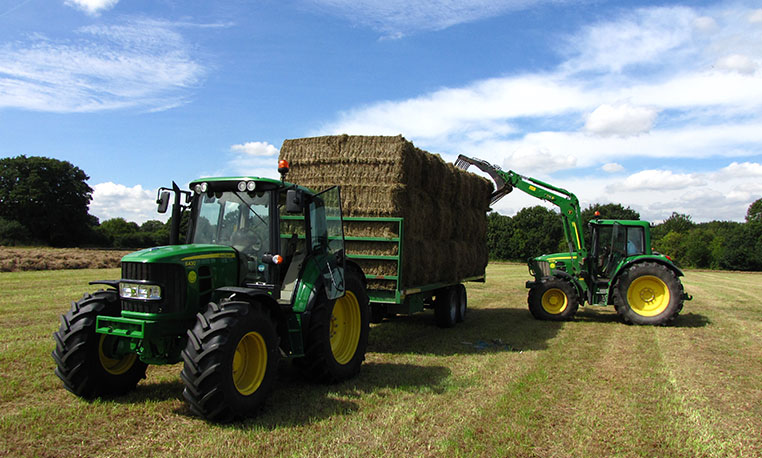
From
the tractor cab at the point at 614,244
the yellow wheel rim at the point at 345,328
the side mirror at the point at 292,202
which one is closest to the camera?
the side mirror at the point at 292,202

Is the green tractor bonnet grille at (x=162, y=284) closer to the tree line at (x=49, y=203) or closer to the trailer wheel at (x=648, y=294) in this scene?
the trailer wheel at (x=648, y=294)

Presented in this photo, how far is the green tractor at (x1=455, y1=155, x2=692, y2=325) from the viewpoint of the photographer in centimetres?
1112

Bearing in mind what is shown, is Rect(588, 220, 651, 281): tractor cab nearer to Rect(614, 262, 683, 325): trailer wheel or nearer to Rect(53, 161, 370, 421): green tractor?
Rect(614, 262, 683, 325): trailer wheel

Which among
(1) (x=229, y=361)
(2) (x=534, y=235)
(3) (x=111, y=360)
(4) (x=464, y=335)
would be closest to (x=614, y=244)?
(4) (x=464, y=335)

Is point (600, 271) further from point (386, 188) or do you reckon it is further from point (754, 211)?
point (754, 211)

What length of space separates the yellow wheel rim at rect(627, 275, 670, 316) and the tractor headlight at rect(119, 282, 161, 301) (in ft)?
32.7

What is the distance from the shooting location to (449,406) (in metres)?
5.12

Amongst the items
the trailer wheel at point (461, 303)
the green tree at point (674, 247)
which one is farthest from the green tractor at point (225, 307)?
the green tree at point (674, 247)

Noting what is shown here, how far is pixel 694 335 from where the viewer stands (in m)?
9.95

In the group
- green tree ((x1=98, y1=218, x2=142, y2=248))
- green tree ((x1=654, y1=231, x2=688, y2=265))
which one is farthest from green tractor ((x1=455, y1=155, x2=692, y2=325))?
green tree ((x1=654, y1=231, x2=688, y2=265))

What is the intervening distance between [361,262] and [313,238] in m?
2.09

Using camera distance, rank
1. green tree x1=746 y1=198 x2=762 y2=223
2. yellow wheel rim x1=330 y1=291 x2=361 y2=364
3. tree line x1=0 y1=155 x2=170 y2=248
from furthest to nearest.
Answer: green tree x1=746 y1=198 x2=762 y2=223 < tree line x1=0 y1=155 x2=170 y2=248 < yellow wheel rim x1=330 y1=291 x2=361 y2=364

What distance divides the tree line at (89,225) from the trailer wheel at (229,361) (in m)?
42.2

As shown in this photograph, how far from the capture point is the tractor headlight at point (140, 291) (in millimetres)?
4598
